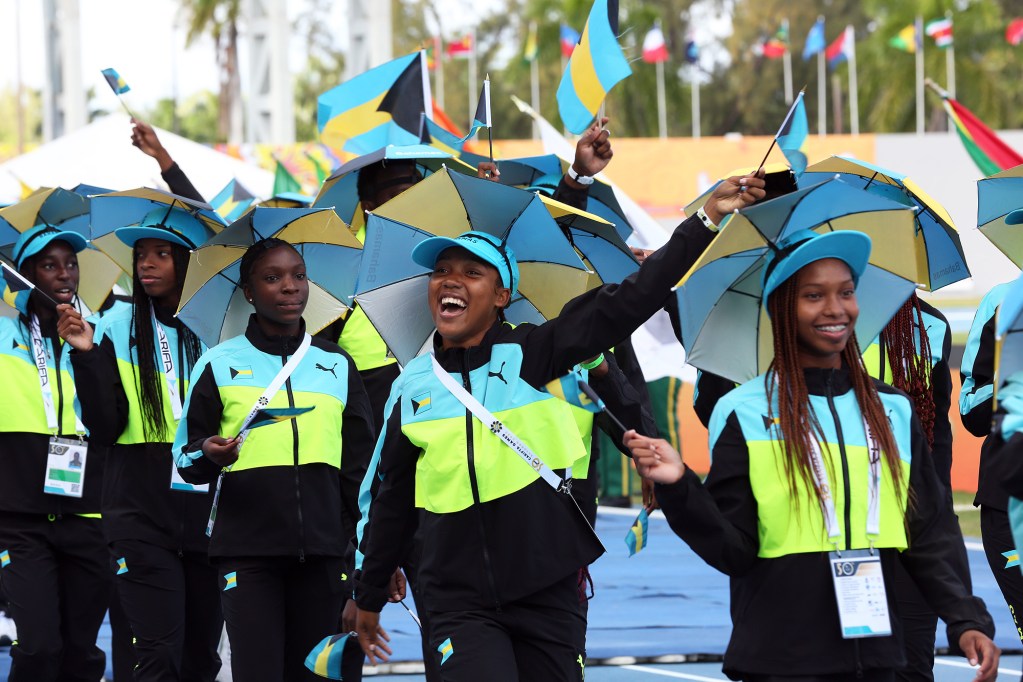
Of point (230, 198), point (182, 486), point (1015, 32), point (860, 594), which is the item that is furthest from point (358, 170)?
point (1015, 32)

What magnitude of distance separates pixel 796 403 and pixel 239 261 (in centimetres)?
294

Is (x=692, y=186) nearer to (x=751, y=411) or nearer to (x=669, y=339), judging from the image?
(x=669, y=339)

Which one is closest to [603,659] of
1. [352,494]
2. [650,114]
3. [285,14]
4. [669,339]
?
[352,494]

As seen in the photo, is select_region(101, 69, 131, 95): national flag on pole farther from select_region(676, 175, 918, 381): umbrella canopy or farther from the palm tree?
the palm tree

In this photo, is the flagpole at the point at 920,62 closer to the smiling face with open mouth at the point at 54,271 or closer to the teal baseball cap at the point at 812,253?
the smiling face with open mouth at the point at 54,271

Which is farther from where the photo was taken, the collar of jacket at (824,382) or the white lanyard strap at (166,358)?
the white lanyard strap at (166,358)

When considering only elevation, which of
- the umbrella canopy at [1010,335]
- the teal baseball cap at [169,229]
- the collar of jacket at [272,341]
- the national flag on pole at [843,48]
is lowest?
the umbrella canopy at [1010,335]

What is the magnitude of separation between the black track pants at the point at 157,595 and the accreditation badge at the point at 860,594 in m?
3.10

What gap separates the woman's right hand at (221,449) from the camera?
5.60 m

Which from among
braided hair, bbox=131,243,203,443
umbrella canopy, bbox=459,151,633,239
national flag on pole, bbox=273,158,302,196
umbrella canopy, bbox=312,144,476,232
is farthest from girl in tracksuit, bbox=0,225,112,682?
national flag on pole, bbox=273,158,302,196

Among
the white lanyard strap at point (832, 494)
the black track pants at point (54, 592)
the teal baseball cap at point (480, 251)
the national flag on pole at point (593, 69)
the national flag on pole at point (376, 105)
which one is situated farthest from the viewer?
the national flag on pole at point (376, 105)

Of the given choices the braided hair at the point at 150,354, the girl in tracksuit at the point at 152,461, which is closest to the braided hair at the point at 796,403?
the girl in tracksuit at the point at 152,461

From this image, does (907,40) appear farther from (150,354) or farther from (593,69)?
(150,354)

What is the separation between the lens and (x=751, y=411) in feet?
14.1
